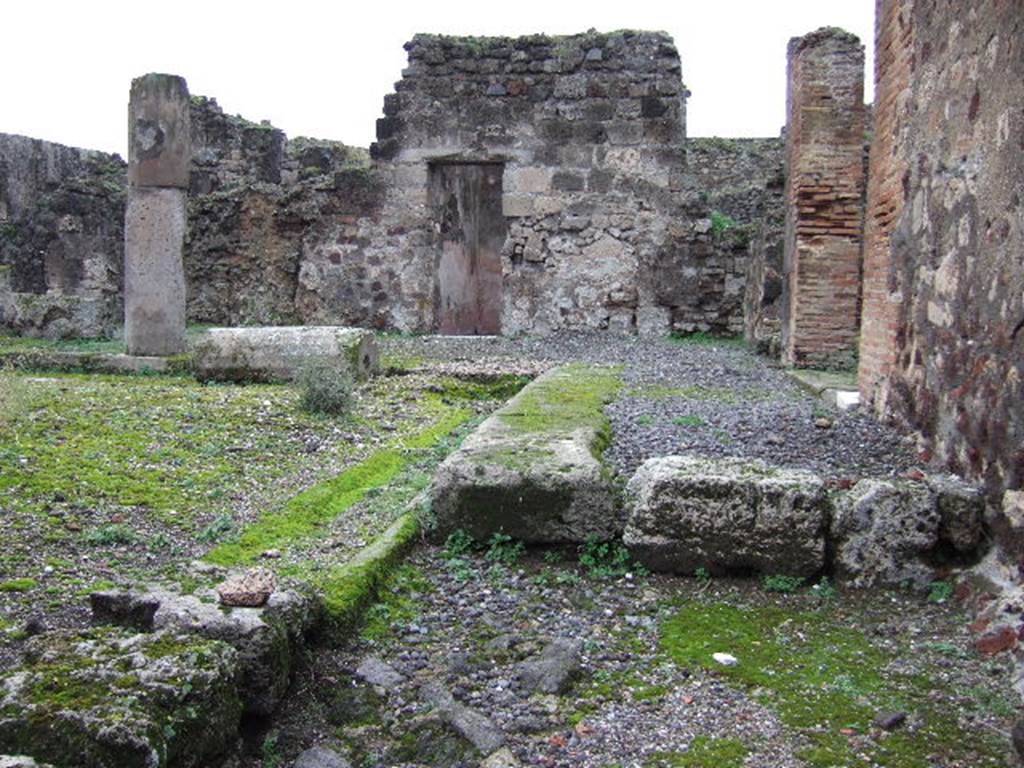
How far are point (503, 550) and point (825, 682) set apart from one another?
4.71 feet

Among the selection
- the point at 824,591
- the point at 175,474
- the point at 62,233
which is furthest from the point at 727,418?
the point at 62,233

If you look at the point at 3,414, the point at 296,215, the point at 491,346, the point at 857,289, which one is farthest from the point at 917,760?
the point at 296,215

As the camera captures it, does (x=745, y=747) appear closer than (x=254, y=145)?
Yes

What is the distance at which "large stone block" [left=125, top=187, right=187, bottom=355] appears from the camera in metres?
10.1

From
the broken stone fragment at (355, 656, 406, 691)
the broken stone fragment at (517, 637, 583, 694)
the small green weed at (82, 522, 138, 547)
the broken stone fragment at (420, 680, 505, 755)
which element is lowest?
the broken stone fragment at (420, 680, 505, 755)

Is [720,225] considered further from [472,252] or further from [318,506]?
[318,506]

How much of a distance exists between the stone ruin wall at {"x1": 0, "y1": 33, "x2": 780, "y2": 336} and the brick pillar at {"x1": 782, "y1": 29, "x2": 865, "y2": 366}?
367 cm

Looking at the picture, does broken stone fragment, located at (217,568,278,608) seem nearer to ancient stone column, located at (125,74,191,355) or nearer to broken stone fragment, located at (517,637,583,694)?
broken stone fragment, located at (517,637,583,694)

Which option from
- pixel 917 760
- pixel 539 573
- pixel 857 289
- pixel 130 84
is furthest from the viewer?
pixel 130 84

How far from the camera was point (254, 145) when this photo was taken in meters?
16.8

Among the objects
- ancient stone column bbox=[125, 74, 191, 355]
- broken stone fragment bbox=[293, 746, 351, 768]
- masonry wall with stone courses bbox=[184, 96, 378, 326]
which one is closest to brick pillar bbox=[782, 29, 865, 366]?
ancient stone column bbox=[125, 74, 191, 355]

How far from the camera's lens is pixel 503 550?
3.95 m

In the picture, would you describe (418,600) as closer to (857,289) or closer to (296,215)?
(857,289)

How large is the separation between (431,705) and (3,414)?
14.9ft
